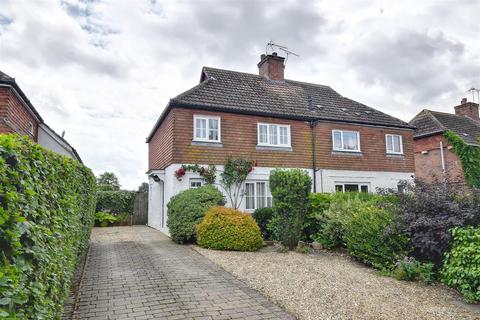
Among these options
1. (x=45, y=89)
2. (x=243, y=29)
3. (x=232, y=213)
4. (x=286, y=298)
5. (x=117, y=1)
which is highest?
(x=243, y=29)

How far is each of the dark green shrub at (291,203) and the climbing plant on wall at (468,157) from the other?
15.8 meters

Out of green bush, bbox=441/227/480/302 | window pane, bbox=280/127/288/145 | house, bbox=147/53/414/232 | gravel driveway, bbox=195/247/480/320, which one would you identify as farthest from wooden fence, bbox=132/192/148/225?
green bush, bbox=441/227/480/302

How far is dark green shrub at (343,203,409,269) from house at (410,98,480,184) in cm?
1536

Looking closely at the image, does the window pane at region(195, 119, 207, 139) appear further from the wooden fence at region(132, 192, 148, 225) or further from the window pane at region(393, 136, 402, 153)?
the window pane at region(393, 136, 402, 153)

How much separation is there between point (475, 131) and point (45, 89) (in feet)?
91.0

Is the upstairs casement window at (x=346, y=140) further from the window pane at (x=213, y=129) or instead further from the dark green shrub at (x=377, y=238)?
the dark green shrub at (x=377, y=238)

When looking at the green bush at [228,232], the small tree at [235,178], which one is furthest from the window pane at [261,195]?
the green bush at [228,232]

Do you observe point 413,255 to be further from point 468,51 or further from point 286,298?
point 468,51

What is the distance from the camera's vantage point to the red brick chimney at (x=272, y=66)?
19.7 metres

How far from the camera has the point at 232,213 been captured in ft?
34.9

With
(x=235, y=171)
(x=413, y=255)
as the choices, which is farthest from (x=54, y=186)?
(x=235, y=171)

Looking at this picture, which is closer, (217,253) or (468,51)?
(217,253)

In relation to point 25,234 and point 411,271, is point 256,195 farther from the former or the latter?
point 25,234

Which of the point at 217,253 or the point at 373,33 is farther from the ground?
the point at 373,33
